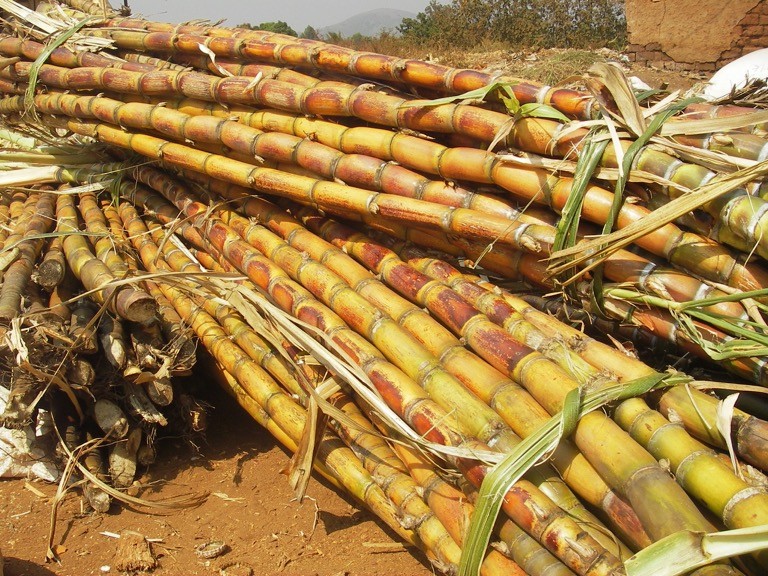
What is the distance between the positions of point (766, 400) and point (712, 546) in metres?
0.70

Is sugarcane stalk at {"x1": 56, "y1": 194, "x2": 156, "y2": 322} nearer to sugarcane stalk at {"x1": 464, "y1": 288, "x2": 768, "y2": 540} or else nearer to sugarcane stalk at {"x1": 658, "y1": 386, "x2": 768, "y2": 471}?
sugarcane stalk at {"x1": 464, "y1": 288, "x2": 768, "y2": 540}

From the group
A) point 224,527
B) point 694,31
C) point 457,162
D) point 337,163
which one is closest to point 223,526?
point 224,527

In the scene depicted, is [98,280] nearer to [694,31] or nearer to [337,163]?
[337,163]

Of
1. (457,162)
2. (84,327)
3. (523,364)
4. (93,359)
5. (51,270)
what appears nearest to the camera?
(523,364)

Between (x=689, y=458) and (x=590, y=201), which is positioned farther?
(x=590, y=201)

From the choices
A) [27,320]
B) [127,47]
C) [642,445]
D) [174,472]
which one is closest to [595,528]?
[642,445]

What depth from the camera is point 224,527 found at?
8.25 ft

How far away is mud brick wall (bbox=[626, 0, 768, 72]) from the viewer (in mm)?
8156

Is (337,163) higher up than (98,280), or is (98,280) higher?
(337,163)

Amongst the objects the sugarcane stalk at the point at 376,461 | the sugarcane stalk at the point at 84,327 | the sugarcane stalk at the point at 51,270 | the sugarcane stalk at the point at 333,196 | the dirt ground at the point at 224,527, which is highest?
the sugarcane stalk at the point at 333,196

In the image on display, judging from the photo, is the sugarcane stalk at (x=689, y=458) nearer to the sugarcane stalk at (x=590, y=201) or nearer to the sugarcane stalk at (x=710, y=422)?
the sugarcane stalk at (x=710, y=422)

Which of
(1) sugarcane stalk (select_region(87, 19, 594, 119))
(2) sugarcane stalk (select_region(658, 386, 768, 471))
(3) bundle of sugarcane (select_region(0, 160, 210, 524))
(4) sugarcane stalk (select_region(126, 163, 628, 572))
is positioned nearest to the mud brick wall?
(1) sugarcane stalk (select_region(87, 19, 594, 119))

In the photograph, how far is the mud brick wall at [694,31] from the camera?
8.16 m

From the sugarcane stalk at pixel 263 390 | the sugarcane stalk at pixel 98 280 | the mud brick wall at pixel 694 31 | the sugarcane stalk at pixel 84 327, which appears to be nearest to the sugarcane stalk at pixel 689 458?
the sugarcane stalk at pixel 263 390
